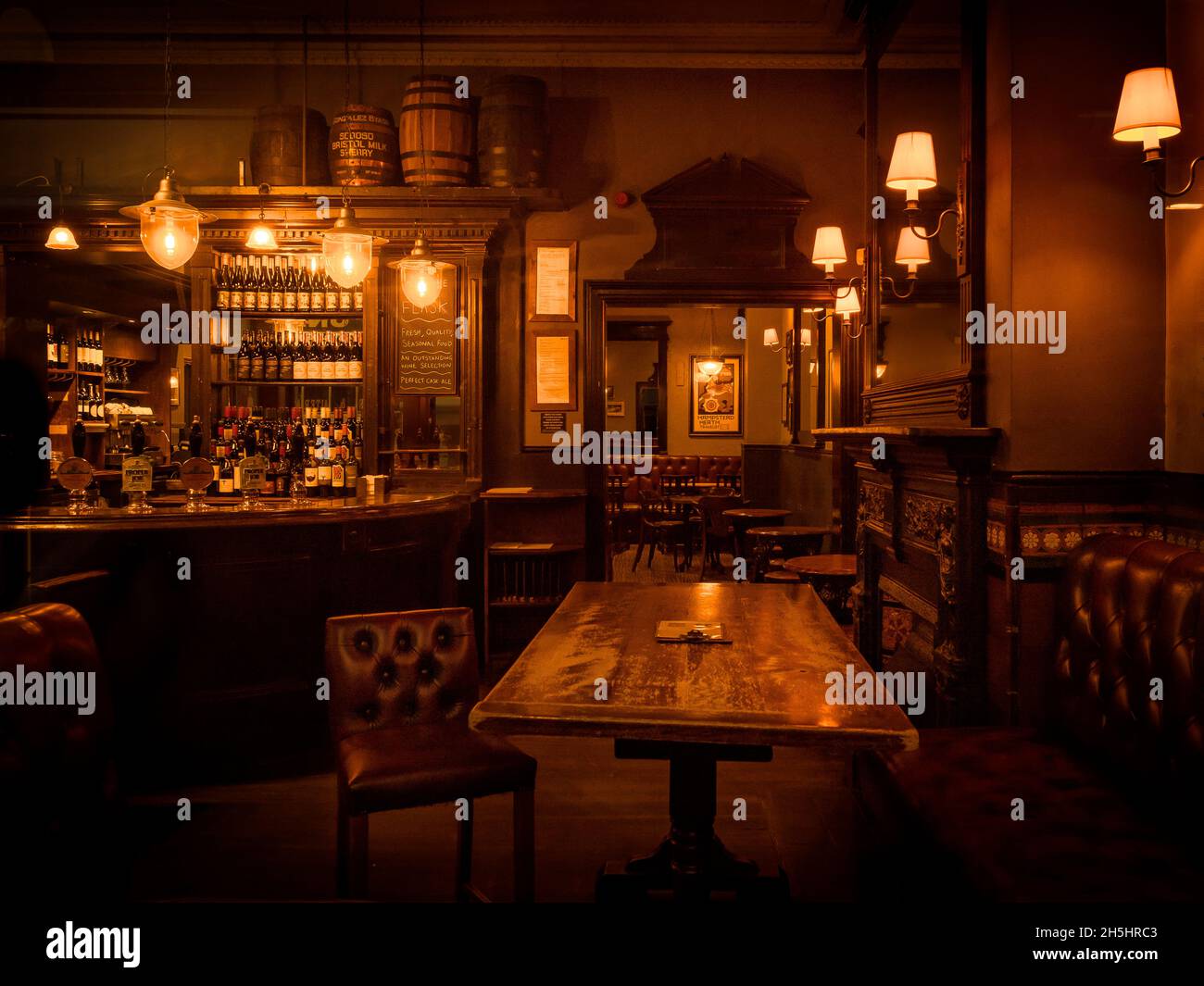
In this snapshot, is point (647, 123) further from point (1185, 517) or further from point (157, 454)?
point (1185, 517)

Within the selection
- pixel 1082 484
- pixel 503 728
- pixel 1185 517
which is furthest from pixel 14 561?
pixel 1185 517

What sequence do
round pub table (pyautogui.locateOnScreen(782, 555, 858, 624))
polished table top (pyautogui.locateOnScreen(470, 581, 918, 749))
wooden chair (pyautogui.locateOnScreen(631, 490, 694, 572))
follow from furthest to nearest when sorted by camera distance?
wooden chair (pyautogui.locateOnScreen(631, 490, 694, 572)) < round pub table (pyautogui.locateOnScreen(782, 555, 858, 624)) < polished table top (pyautogui.locateOnScreen(470, 581, 918, 749))

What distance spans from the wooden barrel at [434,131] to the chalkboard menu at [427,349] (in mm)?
688

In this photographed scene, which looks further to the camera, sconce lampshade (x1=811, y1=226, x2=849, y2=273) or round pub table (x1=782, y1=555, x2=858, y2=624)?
sconce lampshade (x1=811, y1=226, x2=849, y2=273)

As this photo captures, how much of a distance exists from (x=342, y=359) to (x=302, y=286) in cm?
53

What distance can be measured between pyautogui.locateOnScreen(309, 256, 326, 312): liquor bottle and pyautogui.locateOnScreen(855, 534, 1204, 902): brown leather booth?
4.55m

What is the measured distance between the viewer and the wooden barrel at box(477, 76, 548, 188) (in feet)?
18.0

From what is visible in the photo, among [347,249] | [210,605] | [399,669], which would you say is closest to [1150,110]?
[399,669]

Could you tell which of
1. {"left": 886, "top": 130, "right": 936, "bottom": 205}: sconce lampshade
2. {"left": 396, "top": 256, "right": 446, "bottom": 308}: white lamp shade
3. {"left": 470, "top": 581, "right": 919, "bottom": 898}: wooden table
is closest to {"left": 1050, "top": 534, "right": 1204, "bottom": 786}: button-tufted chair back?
{"left": 470, "top": 581, "right": 919, "bottom": 898}: wooden table

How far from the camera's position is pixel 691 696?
6.48ft

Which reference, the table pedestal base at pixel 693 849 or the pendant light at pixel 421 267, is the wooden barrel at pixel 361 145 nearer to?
the pendant light at pixel 421 267

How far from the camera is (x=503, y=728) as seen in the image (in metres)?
1.88

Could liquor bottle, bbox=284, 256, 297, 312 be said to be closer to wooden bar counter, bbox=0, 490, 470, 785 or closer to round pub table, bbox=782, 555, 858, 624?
wooden bar counter, bbox=0, 490, 470, 785
